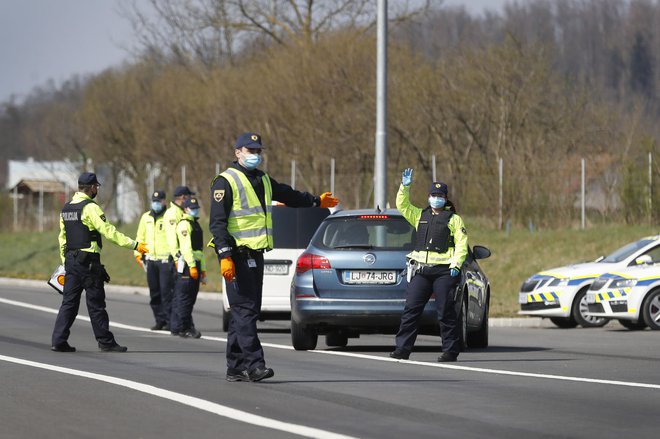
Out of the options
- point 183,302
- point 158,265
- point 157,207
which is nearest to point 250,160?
point 183,302

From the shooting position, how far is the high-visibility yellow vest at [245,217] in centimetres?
1180

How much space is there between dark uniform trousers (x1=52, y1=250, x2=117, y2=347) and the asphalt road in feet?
1.05

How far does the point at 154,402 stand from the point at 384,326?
18.5 feet

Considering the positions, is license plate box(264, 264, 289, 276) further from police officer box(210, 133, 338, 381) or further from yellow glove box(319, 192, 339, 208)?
police officer box(210, 133, 338, 381)

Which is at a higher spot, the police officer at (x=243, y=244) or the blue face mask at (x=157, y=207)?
the blue face mask at (x=157, y=207)

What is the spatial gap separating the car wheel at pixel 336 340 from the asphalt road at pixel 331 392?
0.57 ft

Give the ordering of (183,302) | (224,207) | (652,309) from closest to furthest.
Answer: (224,207), (183,302), (652,309)

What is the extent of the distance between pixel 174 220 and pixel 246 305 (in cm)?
831

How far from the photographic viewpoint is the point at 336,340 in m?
17.6

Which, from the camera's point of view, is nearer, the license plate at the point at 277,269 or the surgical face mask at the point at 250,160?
the surgical face mask at the point at 250,160

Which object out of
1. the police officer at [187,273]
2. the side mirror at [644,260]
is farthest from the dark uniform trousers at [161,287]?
the side mirror at [644,260]

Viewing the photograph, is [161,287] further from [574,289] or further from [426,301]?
[574,289]

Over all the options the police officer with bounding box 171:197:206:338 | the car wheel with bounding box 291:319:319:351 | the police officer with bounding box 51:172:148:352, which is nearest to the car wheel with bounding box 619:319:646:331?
the police officer with bounding box 171:197:206:338

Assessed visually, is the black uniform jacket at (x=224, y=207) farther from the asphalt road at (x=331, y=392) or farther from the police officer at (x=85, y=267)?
the police officer at (x=85, y=267)
